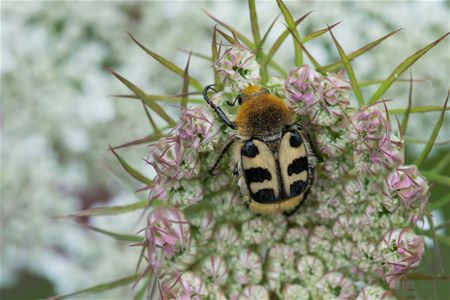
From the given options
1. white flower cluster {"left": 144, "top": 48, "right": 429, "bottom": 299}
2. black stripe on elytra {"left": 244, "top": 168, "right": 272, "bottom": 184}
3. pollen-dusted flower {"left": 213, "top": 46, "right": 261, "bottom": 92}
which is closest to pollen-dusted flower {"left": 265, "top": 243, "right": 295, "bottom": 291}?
white flower cluster {"left": 144, "top": 48, "right": 429, "bottom": 299}

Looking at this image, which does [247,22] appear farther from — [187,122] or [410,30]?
[187,122]

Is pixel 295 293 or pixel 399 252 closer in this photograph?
pixel 399 252

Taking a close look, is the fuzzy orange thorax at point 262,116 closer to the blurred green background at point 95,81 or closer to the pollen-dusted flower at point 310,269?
the pollen-dusted flower at point 310,269

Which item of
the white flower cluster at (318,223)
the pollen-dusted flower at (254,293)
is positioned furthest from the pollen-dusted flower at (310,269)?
the pollen-dusted flower at (254,293)

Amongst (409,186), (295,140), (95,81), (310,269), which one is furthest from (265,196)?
(95,81)

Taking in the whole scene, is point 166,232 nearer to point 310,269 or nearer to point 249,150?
point 249,150

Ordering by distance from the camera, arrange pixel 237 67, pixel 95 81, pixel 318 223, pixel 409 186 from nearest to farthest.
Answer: pixel 409 186, pixel 237 67, pixel 318 223, pixel 95 81

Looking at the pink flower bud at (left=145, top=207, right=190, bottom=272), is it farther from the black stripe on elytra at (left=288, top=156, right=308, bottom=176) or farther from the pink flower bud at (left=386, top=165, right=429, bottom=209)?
the pink flower bud at (left=386, top=165, right=429, bottom=209)
